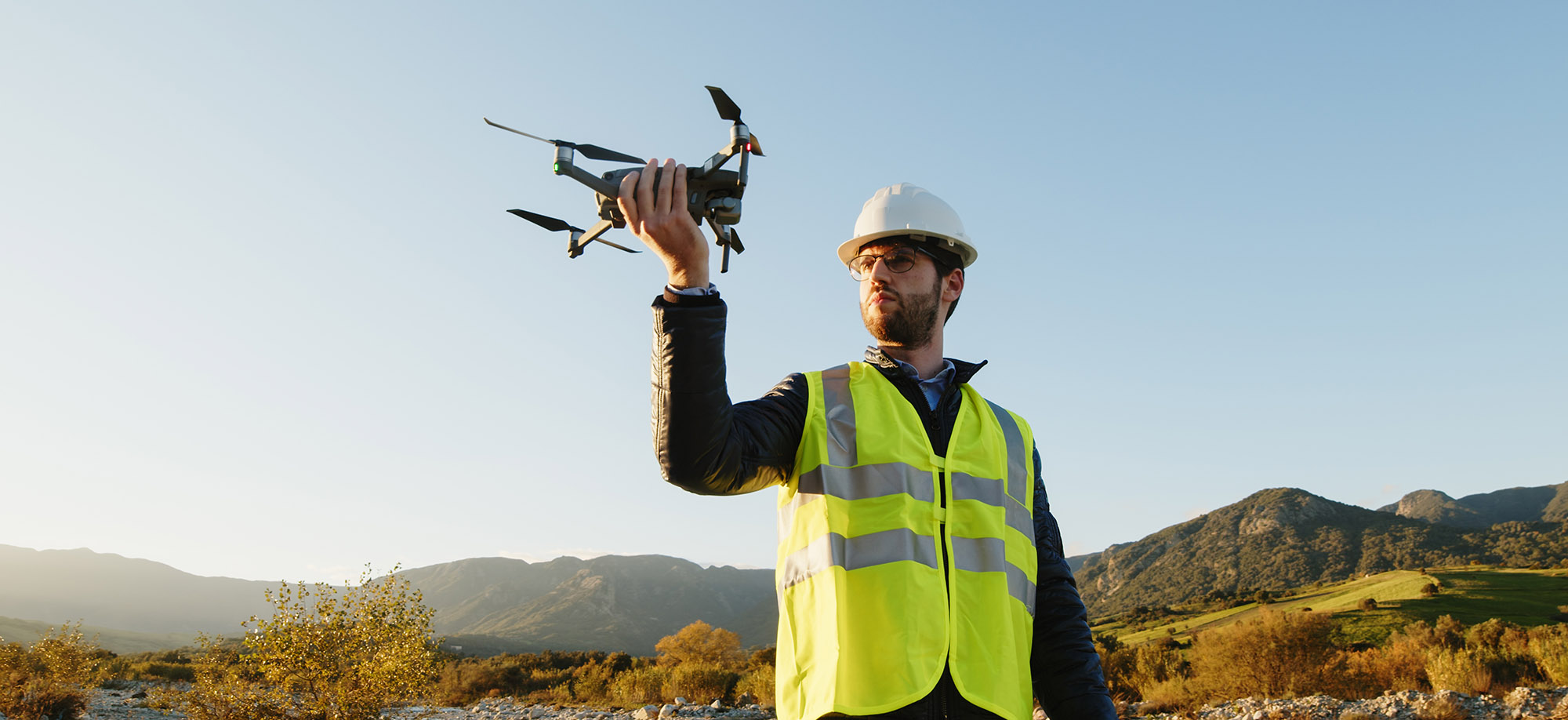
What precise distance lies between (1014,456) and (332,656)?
1440 cm

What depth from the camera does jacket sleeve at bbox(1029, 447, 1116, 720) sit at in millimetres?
2125

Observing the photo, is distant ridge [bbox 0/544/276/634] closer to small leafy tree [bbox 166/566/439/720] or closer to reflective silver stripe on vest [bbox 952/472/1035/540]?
small leafy tree [bbox 166/566/439/720]

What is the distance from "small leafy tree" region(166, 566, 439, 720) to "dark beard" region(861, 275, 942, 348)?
13.3 metres

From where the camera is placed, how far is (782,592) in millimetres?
1906

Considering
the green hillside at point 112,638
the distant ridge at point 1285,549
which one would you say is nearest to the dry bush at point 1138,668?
the distant ridge at point 1285,549

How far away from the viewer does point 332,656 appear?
13180 millimetres

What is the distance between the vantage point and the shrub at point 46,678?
17547 millimetres

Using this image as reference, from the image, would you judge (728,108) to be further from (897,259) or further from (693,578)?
(693,578)

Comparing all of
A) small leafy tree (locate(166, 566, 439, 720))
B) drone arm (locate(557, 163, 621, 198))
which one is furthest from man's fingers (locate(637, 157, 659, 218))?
small leafy tree (locate(166, 566, 439, 720))

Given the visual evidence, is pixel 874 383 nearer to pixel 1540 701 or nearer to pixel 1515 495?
pixel 1540 701

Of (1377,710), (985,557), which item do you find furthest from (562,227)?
(1377,710)

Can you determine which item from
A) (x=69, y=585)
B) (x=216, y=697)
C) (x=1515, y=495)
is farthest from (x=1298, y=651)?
(x=69, y=585)

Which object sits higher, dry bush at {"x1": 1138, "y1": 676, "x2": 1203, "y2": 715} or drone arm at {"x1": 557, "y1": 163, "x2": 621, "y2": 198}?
drone arm at {"x1": 557, "y1": 163, "x2": 621, "y2": 198}

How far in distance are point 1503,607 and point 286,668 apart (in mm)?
40445
